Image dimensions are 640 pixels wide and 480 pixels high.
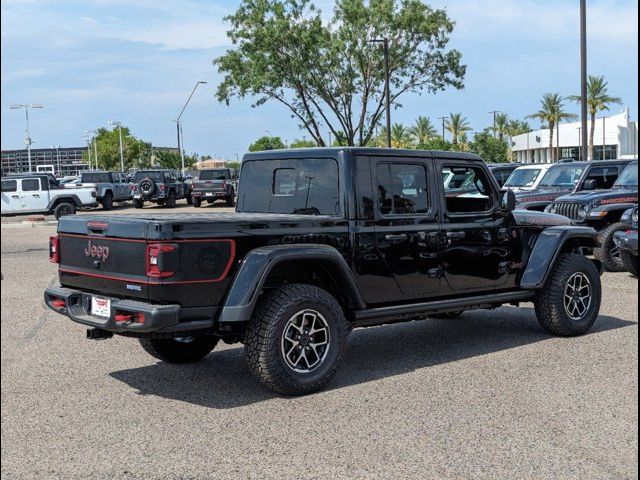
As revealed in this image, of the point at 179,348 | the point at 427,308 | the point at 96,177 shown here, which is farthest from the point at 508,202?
the point at 96,177

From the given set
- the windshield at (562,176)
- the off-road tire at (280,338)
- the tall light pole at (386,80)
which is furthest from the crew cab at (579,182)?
the tall light pole at (386,80)

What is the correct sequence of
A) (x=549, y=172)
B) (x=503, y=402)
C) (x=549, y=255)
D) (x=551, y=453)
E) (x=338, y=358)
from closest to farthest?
(x=551, y=453), (x=503, y=402), (x=338, y=358), (x=549, y=255), (x=549, y=172)

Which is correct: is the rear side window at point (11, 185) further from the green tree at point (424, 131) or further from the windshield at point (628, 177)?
the green tree at point (424, 131)

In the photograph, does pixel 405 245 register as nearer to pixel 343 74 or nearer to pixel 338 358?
pixel 338 358

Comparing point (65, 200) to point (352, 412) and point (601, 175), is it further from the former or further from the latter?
point (352, 412)

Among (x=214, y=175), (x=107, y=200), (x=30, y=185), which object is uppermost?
(x=214, y=175)

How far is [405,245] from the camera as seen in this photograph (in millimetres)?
6648

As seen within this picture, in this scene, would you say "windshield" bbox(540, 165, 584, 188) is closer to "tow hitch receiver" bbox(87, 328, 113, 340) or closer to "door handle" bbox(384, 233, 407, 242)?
"door handle" bbox(384, 233, 407, 242)

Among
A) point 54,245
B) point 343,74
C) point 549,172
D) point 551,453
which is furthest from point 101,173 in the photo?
point 551,453

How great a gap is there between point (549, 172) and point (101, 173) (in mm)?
26868

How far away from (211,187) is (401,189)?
30566 mm

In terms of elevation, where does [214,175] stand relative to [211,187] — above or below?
above

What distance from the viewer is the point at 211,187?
36.8m

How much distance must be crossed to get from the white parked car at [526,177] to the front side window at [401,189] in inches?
444
